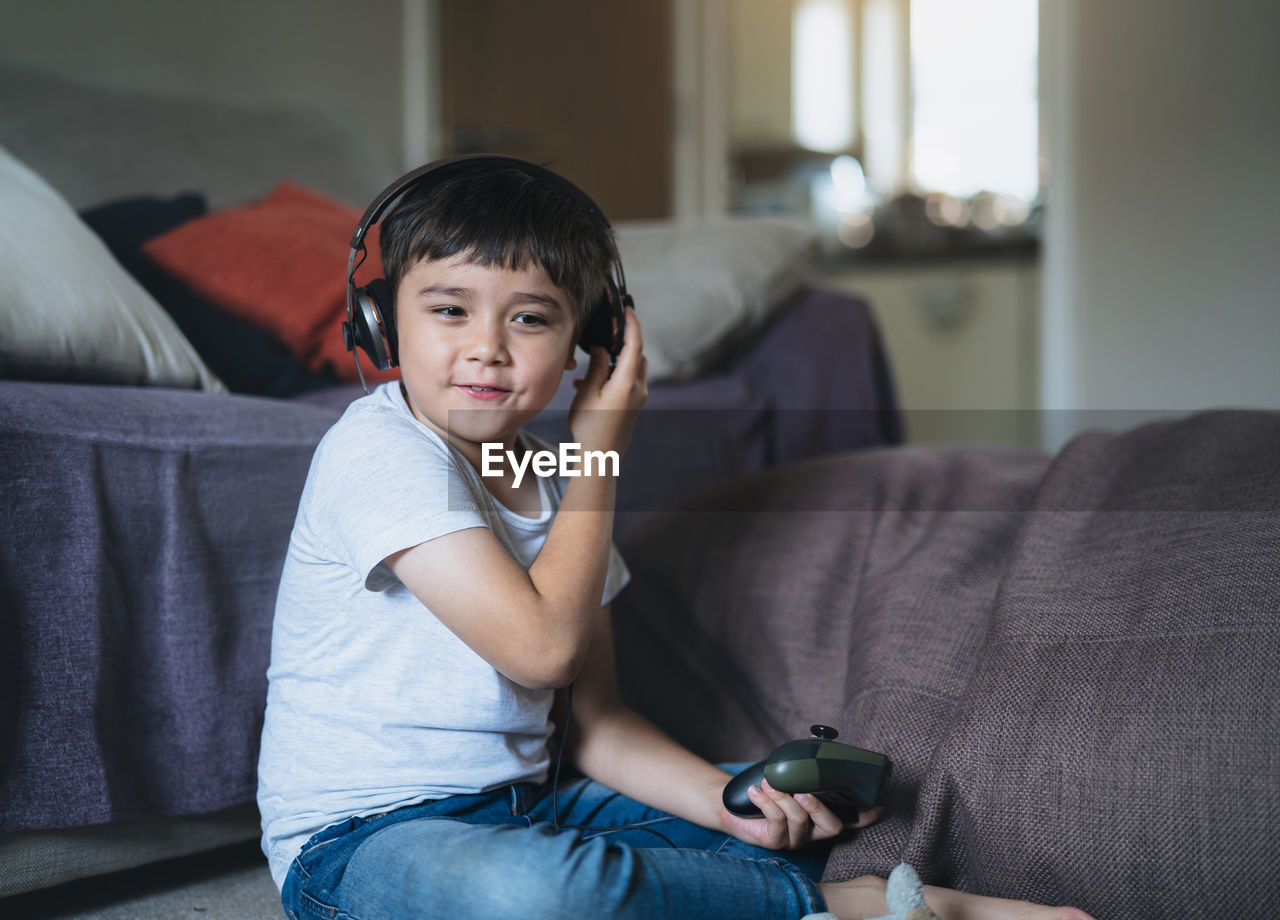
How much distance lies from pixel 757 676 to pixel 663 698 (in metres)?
0.11

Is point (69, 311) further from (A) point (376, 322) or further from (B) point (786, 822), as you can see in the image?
(B) point (786, 822)

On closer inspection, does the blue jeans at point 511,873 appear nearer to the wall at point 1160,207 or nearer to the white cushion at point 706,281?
the white cushion at point 706,281

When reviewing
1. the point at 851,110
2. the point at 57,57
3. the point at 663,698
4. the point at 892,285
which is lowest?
the point at 663,698

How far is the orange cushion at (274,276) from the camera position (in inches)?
52.9

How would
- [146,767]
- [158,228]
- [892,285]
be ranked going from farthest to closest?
[892,285] → [158,228] → [146,767]

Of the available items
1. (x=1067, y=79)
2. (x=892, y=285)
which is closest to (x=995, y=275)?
(x=892, y=285)

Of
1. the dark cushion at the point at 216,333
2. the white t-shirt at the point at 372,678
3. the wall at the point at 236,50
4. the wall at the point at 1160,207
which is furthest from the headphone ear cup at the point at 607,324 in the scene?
the wall at the point at 1160,207

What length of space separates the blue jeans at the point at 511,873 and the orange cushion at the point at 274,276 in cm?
68

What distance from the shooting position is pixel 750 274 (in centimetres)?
173

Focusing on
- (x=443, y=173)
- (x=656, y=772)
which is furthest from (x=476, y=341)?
(x=656, y=772)

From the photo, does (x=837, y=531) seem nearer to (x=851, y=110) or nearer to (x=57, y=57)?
(x=57, y=57)

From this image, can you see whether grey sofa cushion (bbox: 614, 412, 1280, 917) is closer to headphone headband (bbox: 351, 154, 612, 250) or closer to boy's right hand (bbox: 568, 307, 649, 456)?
boy's right hand (bbox: 568, 307, 649, 456)

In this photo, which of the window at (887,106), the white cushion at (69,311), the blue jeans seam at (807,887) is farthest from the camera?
the window at (887,106)

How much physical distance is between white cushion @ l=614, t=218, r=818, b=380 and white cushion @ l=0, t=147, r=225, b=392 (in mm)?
674
